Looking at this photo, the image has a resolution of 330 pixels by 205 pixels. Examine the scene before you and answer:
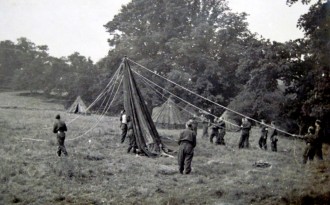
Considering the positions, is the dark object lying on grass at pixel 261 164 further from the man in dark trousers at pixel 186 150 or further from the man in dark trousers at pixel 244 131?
the man in dark trousers at pixel 244 131

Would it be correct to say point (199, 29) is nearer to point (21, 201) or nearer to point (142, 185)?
point (142, 185)

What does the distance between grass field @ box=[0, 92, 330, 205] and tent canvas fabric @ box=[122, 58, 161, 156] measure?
97 cm

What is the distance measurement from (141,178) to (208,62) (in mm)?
26777

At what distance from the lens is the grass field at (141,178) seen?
8.42m

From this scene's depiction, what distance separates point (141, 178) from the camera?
10539mm

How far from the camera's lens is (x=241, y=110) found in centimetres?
3127

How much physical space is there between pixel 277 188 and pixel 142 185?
3897mm

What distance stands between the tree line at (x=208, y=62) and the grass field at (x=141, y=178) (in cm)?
724

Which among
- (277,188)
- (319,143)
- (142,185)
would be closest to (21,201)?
(142,185)

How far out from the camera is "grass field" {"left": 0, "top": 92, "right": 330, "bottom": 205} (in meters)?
8.42

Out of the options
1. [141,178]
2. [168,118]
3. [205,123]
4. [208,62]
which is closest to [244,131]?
[205,123]

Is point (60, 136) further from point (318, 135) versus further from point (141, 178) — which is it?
point (318, 135)

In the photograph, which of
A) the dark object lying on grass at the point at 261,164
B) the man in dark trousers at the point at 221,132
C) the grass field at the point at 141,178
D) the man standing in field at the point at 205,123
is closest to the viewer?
the grass field at the point at 141,178

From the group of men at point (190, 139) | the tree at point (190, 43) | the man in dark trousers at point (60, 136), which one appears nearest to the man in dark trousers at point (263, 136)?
the group of men at point (190, 139)
